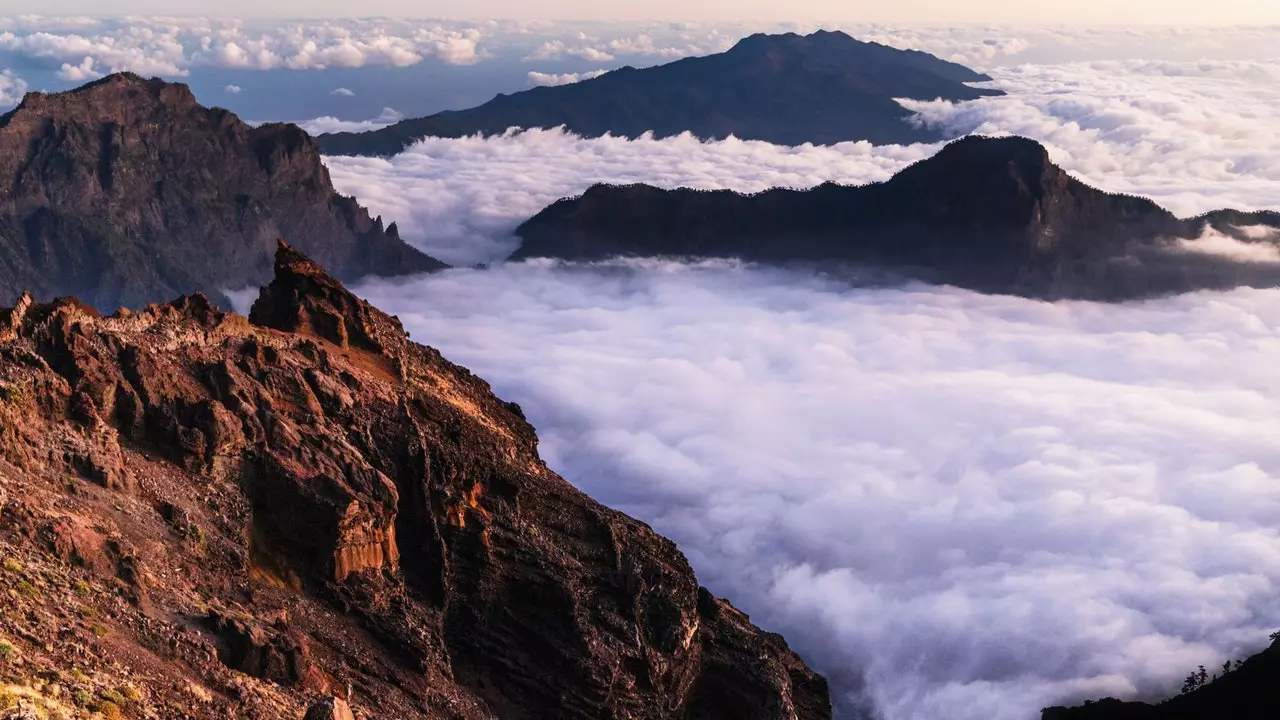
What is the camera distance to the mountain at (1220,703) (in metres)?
119

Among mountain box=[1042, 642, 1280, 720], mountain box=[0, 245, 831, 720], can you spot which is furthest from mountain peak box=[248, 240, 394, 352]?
mountain box=[1042, 642, 1280, 720]

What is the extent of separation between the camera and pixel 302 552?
6244 cm

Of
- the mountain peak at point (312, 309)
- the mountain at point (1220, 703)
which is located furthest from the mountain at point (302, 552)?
the mountain at point (1220, 703)

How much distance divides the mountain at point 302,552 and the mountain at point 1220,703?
5232cm

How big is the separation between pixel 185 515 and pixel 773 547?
133m

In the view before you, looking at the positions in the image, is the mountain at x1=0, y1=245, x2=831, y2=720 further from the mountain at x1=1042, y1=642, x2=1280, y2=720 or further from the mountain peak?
the mountain at x1=1042, y1=642, x2=1280, y2=720

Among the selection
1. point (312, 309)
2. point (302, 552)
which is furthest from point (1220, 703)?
point (302, 552)

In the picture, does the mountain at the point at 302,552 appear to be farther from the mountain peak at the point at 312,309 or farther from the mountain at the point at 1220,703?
the mountain at the point at 1220,703

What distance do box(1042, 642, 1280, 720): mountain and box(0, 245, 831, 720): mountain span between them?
52.3m

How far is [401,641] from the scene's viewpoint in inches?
2475

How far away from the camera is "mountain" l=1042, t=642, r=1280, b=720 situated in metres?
119

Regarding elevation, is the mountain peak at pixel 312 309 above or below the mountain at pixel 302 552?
above

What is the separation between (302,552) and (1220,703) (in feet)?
304

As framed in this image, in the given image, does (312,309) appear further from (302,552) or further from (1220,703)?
(1220,703)
